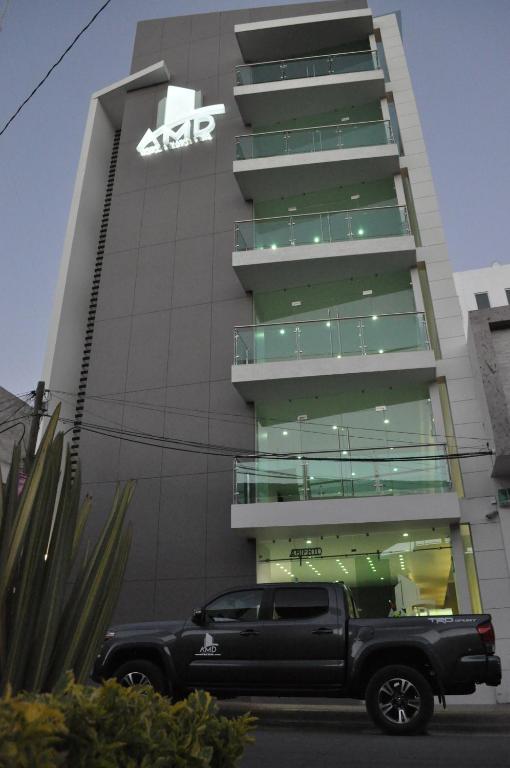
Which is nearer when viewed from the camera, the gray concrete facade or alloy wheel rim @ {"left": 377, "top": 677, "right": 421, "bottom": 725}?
alloy wheel rim @ {"left": 377, "top": 677, "right": 421, "bottom": 725}

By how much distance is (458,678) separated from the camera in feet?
23.6

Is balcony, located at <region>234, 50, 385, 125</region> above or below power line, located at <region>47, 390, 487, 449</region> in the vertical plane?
above

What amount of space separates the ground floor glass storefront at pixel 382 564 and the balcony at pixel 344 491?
2.10 ft

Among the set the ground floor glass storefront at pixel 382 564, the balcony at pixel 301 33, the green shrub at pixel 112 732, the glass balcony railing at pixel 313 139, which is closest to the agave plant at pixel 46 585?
the green shrub at pixel 112 732

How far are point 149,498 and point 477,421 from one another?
8.76 metres

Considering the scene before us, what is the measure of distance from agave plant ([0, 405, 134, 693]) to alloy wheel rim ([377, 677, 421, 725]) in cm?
556

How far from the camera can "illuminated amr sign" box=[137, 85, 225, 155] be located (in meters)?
22.0

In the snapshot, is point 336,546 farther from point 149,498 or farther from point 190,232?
point 190,232

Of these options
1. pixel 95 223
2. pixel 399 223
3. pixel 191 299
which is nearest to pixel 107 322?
pixel 191 299

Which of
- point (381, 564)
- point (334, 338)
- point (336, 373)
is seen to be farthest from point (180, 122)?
point (381, 564)

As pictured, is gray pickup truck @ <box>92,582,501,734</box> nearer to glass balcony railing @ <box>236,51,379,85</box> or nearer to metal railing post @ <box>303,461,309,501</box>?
metal railing post @ <box>303,461,309,501</box>

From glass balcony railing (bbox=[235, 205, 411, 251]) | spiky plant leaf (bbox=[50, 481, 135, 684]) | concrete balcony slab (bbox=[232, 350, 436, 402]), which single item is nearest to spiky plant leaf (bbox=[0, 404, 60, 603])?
spiky plant leaf (bbox=[50, 481, 135, 684])

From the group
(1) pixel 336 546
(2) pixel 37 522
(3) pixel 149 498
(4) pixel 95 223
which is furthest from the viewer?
(4) pixel 95 223

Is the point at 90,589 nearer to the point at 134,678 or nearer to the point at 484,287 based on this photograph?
the point at 134,678
